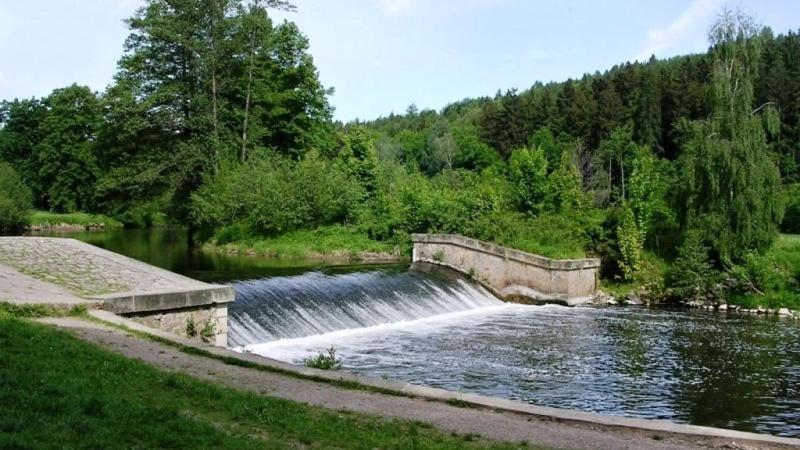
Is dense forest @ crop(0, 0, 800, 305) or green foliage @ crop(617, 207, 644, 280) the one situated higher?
dense forest @ crop(0, 0, 800, 305)

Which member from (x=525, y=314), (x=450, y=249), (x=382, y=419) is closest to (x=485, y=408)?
(x=382, y=419)

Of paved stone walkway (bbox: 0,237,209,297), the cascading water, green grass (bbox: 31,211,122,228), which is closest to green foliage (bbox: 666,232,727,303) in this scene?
the cascading water

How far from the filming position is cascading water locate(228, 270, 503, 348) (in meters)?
17.0

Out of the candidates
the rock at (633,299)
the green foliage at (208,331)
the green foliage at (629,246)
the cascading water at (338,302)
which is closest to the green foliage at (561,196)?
the green foliage at (629,246)

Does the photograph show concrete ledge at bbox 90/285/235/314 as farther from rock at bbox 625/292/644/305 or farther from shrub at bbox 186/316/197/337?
rock at bbox 625/292/644/305

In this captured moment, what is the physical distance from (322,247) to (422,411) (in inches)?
1011

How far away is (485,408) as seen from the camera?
8.41m

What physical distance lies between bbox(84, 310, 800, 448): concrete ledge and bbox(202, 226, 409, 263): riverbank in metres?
21.5

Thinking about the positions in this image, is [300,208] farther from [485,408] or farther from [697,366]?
[485,408]

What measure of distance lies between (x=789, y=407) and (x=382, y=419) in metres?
8.62

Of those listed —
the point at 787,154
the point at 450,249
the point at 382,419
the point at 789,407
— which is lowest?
the point at 789,407

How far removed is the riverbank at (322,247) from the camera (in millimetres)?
32156

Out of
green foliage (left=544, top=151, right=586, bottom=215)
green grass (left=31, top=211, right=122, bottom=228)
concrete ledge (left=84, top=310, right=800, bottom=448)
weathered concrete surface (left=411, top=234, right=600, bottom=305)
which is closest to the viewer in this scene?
concrete ledge (left=84, top=310, right=800, bottom=448)

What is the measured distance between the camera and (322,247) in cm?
3344
